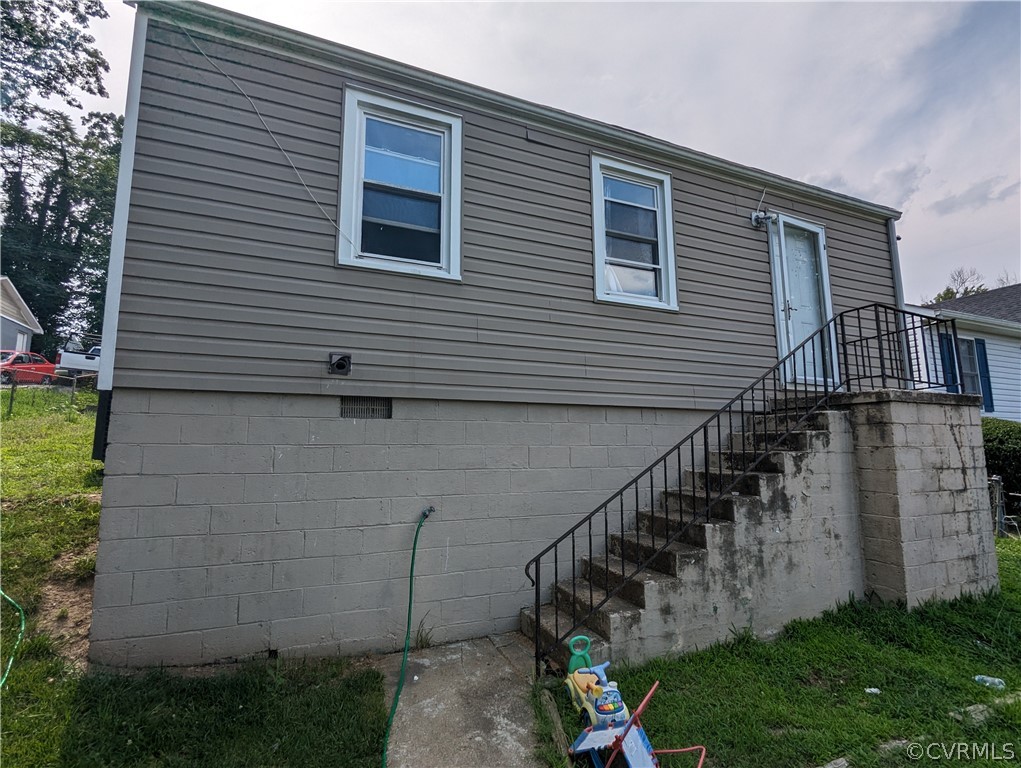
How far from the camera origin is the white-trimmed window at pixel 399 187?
3900 millimetres

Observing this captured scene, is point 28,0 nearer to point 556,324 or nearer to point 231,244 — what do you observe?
point 231,244

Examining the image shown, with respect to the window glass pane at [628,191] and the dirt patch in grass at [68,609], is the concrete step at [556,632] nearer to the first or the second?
the dirt patch in grass at [68,609]

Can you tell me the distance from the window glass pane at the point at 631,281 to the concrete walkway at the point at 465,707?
3.39m

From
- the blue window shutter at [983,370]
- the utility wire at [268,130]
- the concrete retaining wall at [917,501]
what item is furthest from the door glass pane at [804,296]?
the blue window shutter at [983,370]

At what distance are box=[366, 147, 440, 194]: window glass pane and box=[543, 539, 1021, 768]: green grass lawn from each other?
13.2 ft

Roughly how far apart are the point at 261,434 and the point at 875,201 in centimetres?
776

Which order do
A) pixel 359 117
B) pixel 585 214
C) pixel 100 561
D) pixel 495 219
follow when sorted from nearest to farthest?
pixel 100 561 < pixel 359 117 < pixel 495 219 < pixel 585 214

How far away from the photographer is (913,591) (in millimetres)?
4117

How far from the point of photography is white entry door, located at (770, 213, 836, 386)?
5625mm

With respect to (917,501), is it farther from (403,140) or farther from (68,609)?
(68,609)

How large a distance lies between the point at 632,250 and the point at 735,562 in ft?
10.3

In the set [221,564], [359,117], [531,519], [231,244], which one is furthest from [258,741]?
[359,117]

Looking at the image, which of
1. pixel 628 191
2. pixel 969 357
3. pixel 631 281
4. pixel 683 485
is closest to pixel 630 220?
pixel 628 191

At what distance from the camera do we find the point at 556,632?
3.37 m
